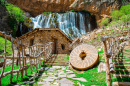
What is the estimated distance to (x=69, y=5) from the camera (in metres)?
22.0

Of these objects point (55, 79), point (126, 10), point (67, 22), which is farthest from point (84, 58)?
point (126, 10)

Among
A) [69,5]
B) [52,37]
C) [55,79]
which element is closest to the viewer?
[55,79]

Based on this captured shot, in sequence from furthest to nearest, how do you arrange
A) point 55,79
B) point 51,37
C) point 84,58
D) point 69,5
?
point 69,5 < point 51,37 < point 84,58 < point 55,79

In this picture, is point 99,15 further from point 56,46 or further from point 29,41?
point 29,41

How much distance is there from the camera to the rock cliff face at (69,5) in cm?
1941

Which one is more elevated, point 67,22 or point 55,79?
point 67,22

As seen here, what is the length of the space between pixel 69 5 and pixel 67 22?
571cm

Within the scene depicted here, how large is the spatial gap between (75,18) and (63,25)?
319 cm

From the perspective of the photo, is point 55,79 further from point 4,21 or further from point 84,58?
point 4,21

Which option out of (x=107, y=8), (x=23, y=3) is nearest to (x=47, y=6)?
(x=23, y=3)

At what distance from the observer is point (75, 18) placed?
19484 millimetres

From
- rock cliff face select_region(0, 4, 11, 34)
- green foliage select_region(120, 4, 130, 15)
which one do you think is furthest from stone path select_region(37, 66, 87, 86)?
green foliage select_region(120, 4, 130, 15)

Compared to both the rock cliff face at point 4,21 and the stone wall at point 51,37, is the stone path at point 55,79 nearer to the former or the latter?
the stone wall at point 51,37

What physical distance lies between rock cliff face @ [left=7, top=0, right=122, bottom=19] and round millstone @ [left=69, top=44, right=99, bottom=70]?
54.1 ft
